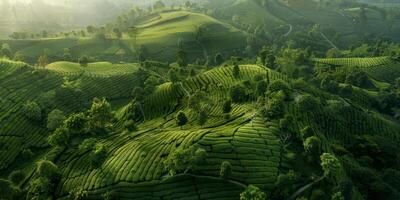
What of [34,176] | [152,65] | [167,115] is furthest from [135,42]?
[34,176]

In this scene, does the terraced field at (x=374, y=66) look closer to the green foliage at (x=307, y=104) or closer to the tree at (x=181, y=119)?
the green foliage at (x=307, y=104)

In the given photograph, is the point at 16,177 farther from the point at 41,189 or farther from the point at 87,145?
the point at 87,145

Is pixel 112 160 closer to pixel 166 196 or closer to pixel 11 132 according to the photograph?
pixel 166 196

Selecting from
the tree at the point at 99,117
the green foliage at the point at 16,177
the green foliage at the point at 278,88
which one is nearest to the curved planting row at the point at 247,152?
the green foliage at the point at 278,88

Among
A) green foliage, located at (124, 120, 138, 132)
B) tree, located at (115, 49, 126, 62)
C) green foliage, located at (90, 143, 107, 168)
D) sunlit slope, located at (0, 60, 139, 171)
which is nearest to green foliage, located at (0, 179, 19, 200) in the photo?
green foliage, located at (90, 143, 107, 168)

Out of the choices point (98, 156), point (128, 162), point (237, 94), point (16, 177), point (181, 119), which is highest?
point (237, 94)

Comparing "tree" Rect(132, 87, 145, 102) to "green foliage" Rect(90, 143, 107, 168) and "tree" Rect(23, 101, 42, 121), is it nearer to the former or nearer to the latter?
"tree" Rect(23, 101, 42, 121)

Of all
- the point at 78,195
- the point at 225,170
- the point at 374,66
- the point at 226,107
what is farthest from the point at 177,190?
the point at 374,66
